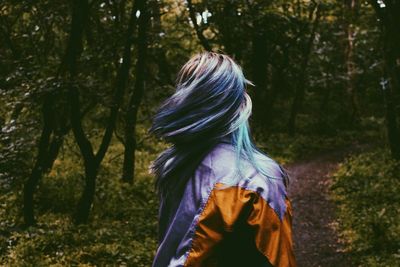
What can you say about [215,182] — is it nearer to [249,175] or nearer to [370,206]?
[249,175]

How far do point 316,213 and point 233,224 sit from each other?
980 centimetres

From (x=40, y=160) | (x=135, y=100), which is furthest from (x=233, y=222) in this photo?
(x=135, y=100)

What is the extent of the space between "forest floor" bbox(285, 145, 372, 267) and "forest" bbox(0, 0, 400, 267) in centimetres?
3

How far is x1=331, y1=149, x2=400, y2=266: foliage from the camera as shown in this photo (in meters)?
8.20

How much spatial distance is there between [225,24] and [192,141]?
46.0 ft

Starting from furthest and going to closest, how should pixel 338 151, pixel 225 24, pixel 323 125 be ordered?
1. pixel 323 125
2. pixel 338 151
3. pixel 225 24

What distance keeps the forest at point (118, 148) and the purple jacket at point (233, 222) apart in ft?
4.63

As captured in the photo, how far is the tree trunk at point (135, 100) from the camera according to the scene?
1077cm

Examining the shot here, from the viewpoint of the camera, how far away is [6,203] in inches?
408

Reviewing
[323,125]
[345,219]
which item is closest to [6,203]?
[345,219]

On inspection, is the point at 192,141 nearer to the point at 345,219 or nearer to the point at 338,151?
the point at 345,219

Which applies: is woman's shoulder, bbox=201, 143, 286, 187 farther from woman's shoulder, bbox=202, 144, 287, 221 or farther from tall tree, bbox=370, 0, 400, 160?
tall tree, bbox=370, 0, 400, 160

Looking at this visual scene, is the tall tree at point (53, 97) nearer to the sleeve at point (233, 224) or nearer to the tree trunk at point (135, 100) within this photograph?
the tree trunk at point (135, 100)

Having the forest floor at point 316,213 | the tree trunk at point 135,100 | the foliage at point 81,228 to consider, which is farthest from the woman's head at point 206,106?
the tree trunk at point 135,100
